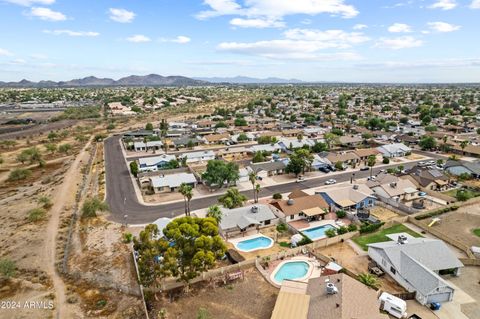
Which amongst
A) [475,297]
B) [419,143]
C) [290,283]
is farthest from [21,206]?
[419,143]

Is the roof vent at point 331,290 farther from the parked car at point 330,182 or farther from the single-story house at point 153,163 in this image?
the single-story house at point 153,163

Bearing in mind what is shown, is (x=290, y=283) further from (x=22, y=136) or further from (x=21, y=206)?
(x=22, y=136)

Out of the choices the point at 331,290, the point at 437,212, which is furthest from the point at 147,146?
the point at 331,290

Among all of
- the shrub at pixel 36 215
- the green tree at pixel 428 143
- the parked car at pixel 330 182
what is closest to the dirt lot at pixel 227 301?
the shrub at pixel 36 215

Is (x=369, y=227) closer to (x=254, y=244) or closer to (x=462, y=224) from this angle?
(x=462, y=224)

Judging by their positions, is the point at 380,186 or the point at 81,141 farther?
the point at 81,141

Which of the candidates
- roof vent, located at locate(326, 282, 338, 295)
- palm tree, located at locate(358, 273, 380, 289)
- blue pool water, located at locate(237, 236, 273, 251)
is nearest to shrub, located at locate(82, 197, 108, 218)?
blue pool water, located at locate(237, 236, 273, 251)

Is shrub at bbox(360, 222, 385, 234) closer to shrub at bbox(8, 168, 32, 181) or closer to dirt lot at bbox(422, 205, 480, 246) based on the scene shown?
dirt lot at bbox(422, 205, 480, 246)
